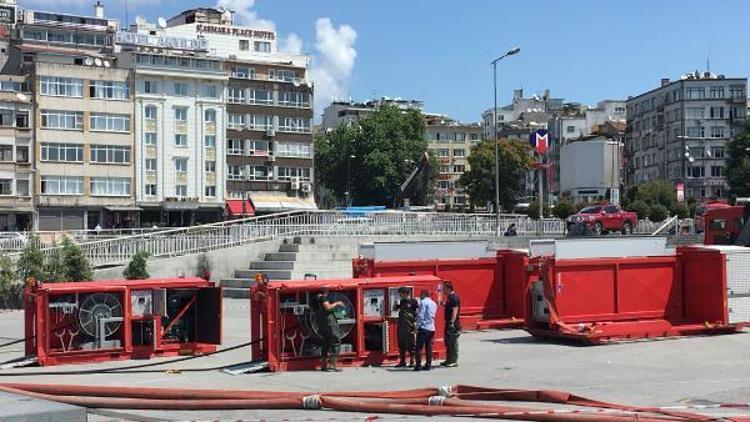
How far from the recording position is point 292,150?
9412 cm

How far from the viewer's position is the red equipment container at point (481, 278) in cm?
2447

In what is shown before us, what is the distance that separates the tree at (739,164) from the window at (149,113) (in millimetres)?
51560

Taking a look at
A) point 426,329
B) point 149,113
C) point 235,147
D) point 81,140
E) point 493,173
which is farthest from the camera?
point 493,173

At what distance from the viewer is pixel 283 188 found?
93812 mm

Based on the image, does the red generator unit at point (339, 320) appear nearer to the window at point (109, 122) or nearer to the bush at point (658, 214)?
the bush at point (658, 214)

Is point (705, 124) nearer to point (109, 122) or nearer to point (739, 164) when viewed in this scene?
point (739, 164)

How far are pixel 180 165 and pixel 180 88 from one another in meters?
6.55

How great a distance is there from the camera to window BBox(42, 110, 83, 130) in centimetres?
7450

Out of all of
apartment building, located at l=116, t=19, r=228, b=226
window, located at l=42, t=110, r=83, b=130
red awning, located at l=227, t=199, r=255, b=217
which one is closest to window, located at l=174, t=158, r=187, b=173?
apartment building, located at l=116, t=19, r=228, b=226

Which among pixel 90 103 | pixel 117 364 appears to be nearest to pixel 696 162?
pixel 90 103

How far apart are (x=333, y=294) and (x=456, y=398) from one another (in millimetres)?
5761

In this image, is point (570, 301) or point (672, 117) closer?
point (570, 301)

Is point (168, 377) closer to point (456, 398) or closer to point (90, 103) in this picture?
point (456, 398)

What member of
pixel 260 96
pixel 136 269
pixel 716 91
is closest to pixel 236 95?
pixel 260 96
